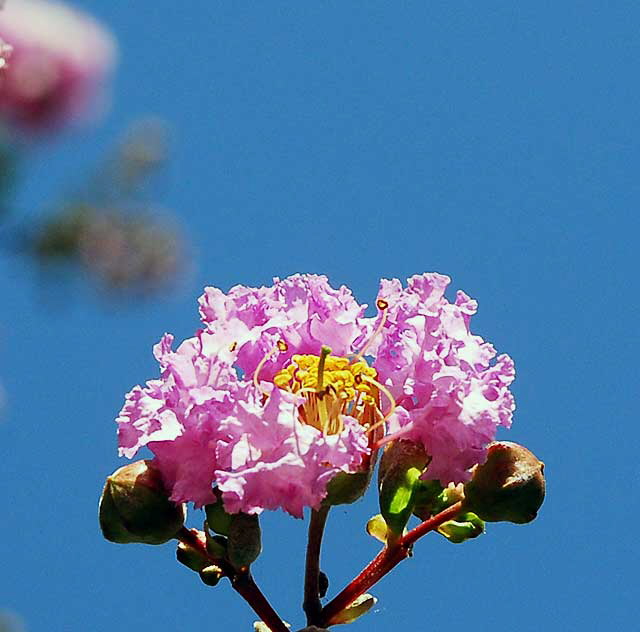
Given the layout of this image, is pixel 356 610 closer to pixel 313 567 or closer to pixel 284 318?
pixel 313 567

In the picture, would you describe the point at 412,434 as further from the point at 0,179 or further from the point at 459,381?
the point at 0,179

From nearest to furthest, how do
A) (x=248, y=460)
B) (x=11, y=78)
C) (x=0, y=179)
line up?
1. (x=248, y=460)
2. (x=0, y=179)
3. (x=11, y=78)

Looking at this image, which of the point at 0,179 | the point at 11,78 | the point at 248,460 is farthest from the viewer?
the point at 11,78

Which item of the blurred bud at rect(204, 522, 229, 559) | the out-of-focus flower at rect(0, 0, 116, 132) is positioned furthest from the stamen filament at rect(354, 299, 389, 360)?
the out-of-focus flower at rect(0, 0, 116, 132)

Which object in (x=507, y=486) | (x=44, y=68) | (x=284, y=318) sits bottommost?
(x=507, y=486)

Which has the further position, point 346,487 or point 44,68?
point 44,68

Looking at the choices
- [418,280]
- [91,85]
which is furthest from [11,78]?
[418,280]

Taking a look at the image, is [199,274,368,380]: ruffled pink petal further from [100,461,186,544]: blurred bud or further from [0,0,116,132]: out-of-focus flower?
[0,0,116,132]: out-of-focus flower

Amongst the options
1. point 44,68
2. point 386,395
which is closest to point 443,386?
point 386,395
